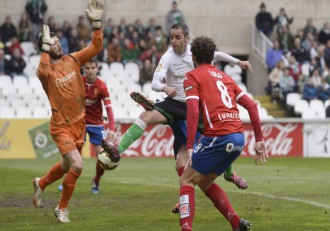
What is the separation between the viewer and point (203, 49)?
10.4 m

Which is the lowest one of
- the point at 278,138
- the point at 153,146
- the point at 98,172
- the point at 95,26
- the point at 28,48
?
the point at 153,146

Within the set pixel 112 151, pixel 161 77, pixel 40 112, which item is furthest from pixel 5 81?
pixel 112 151

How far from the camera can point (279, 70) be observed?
32375 millimetres

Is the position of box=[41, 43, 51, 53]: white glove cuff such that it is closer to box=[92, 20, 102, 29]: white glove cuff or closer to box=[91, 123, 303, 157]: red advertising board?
box=[92, 20, 102, 29]: white glove cuff

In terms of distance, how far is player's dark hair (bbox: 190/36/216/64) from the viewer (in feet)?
33.8

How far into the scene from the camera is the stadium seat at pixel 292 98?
104 feet

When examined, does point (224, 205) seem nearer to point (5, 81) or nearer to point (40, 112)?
point (40, 112)

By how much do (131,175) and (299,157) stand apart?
789 cm

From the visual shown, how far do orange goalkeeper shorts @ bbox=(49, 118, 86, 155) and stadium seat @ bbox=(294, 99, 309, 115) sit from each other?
61.2ft

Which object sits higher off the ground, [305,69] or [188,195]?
[188,195]

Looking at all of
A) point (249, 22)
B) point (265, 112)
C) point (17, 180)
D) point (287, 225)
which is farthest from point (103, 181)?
point (249, 22)

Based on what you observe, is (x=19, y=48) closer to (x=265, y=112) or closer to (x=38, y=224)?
(x=265, y=112)

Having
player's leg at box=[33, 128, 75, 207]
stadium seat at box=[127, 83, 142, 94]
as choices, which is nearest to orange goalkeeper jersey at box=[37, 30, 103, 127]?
player's leg at box=[33, 128, 75, 207]

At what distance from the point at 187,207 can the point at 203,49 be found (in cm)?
170
